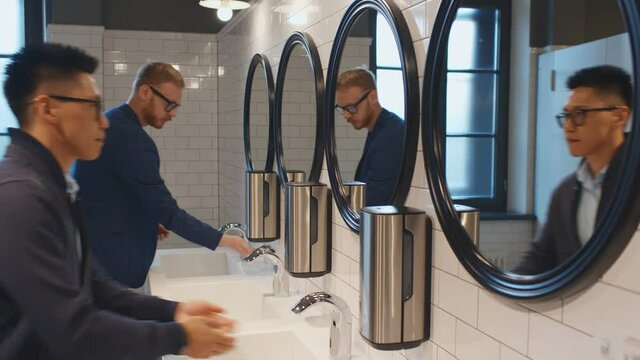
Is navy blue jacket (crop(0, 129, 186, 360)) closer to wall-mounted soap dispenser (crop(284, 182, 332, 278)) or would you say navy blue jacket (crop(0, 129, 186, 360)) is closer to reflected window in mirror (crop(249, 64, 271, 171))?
wall-mounted soap dispenser (crop(284, 182, 332, 278))

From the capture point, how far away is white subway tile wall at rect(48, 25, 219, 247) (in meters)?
4.62

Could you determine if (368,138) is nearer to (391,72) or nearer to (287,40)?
(391,72)

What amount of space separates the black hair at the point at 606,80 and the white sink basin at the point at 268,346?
1340mm

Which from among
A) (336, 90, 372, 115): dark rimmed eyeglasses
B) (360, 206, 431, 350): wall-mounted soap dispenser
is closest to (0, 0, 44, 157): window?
(336, 90, 372, 115): dark rimmed eyeglasses

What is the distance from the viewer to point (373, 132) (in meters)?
1.77

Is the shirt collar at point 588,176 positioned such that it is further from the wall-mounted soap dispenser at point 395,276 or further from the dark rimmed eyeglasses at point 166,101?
the dark rimmed eyeglasses at point 166,101

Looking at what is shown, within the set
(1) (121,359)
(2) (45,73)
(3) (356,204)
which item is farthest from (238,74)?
(1) (121,359)

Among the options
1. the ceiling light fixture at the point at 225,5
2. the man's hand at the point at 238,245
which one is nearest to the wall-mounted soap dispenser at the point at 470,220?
the man's hand at the point at 238,245

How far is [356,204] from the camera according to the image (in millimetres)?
1902

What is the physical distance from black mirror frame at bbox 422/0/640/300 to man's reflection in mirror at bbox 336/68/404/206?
0.16m

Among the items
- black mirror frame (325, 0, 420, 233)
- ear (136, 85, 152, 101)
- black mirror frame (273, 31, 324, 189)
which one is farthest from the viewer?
ear (136, 85, 152, 101)

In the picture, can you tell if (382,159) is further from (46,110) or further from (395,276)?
(46,110)

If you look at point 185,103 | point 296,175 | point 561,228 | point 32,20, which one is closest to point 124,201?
point 296,175

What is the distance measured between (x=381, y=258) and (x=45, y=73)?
842 mm
